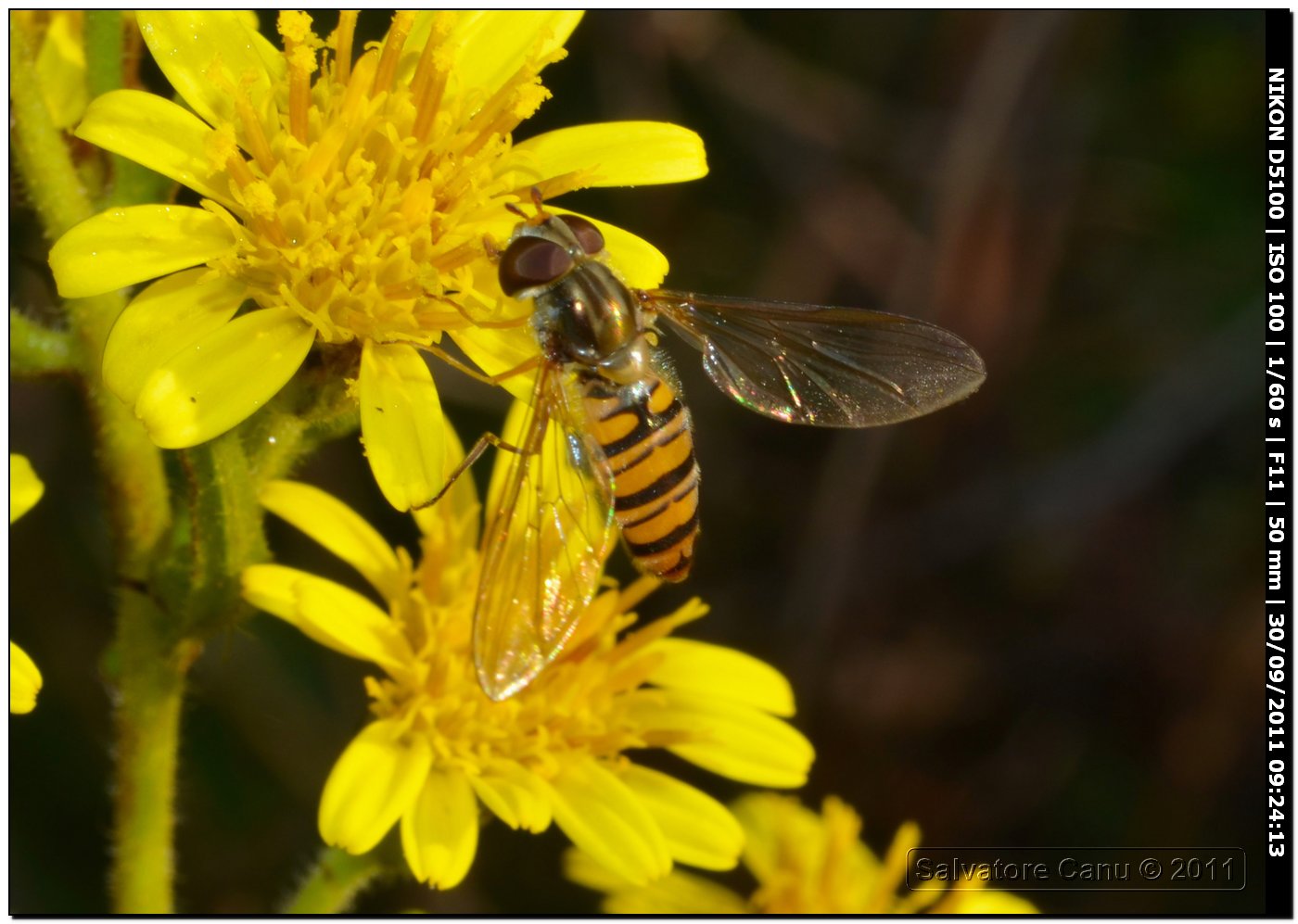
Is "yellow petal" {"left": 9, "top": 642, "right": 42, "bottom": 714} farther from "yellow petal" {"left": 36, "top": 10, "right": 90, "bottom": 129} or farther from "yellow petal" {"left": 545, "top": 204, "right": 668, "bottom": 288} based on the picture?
"yellow petal" {"left": 545, "top": 204, "right": 668, "bottom": 288}

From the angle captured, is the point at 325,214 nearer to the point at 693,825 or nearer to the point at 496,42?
the point at 496,42

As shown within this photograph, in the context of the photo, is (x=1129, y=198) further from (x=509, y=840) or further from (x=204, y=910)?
(x=204, y=910)

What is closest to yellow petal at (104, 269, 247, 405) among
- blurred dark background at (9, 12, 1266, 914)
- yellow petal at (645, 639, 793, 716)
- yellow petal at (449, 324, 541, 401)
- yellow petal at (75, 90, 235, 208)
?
yellow petal at (75, 90, 235, 208)

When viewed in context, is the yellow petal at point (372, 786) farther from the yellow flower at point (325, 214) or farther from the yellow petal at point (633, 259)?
the yellow petal at point (633, 259)

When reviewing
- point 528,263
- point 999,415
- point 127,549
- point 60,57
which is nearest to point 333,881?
point 127,549

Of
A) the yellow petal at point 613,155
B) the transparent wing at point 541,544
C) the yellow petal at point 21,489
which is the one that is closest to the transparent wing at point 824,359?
the yellow petal at point 613,155

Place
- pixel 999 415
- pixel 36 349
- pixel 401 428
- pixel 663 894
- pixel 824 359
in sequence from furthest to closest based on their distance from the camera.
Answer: pixel 999 415 → pixel 663 894 → pixel 824 359 → pixel 36 349 → pixel 401 428
